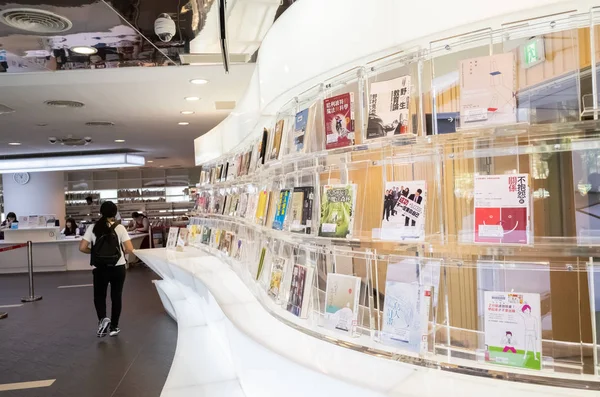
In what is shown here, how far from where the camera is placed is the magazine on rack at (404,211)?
1543 millimetres

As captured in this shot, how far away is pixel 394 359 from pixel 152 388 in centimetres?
283

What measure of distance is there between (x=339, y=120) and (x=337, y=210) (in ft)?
1.15

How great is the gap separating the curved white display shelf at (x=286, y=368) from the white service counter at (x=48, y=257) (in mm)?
8458

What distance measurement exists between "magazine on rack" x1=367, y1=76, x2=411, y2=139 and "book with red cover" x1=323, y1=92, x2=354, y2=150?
154 millimetres

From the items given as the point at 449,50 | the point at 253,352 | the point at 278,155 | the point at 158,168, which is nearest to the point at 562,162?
the point at 449,50

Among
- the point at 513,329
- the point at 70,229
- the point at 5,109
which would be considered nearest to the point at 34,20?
the point at 5,109

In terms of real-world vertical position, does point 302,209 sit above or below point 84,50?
below

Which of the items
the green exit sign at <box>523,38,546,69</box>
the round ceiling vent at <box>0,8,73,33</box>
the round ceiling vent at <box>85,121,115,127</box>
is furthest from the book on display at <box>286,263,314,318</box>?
the round ceiling vent at <box>85,121,115,127</box>

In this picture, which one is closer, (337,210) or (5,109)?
(337,210)

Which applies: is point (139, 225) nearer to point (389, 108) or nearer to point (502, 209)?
point (389, 108)

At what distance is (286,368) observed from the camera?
62.9 inches

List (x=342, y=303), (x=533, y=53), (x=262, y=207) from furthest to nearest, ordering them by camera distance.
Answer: (x=262, y=207) → (x=342, y=303) → (x=533, y=53)

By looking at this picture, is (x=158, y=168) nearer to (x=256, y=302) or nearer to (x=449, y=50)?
(x=256, y=302)

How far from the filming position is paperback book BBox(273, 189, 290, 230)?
2.33 meters
